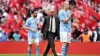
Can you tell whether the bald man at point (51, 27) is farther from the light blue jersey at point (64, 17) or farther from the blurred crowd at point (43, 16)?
the blurred crowd at point (43, 16)

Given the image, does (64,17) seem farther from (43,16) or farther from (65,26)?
(43,16)

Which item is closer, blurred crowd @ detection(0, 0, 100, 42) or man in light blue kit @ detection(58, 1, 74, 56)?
man in light blue kit @ detection(58, 1, 74, 56)

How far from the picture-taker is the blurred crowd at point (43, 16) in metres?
23.8

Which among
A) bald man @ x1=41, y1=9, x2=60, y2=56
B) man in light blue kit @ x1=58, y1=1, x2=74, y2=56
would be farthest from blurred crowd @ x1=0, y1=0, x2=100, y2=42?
man in light blue kit @ x1=58, y1=1, x2=74, y2=56

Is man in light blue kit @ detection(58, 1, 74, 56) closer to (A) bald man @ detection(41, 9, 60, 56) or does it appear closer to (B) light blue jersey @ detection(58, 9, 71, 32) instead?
(B) light blue jersey @ detection(58, 9, 71, 32)

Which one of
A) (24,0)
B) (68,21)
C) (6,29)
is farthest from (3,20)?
(68,21)

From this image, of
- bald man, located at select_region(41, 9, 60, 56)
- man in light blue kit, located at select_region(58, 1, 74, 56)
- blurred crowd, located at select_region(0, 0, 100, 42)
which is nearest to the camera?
man in light blue kit, located at select_region(58, 1, 74, 56)

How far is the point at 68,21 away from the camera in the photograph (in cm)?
1336

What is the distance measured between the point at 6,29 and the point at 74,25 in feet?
14.9

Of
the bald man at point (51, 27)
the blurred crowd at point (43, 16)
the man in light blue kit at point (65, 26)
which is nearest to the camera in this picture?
the man in light blue kit at point (65, 26)

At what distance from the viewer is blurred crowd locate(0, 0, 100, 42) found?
23.8 metres

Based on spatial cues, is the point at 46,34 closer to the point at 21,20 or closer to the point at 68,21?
the point at 68,21

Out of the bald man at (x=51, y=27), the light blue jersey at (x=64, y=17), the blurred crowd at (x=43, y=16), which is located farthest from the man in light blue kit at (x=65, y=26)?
the blurred crowd at (x=43, y=16)

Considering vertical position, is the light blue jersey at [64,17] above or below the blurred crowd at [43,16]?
above
